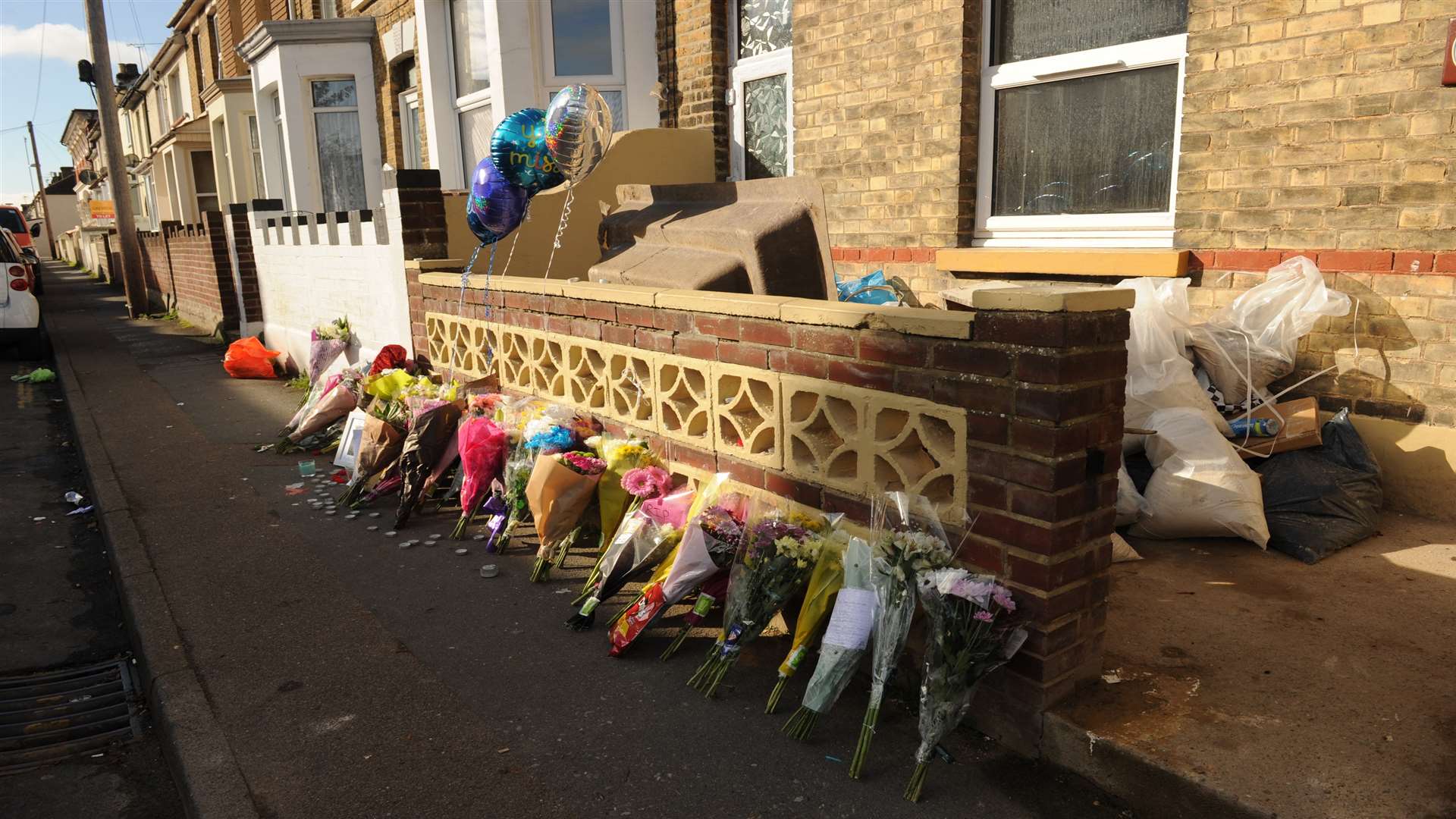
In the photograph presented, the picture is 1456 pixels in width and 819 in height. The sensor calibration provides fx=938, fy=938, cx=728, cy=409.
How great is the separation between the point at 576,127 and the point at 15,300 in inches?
433

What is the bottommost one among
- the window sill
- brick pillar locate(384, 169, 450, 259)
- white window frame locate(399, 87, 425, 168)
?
the window sill

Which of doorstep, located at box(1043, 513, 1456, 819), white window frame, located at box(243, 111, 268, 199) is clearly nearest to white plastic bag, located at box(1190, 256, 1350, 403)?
doorstep, located at box(1043, 513, 1456, 819)

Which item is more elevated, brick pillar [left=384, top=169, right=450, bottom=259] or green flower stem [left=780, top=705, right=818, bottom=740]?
brick pillar [left=384, top=169, right=450, bottom=259]

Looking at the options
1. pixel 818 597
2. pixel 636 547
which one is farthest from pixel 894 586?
pixel 636 547

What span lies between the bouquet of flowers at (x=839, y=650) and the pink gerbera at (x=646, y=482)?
4.60ft

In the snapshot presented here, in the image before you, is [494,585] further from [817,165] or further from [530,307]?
[817,165]

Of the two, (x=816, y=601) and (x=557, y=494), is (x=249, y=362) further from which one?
(x=816, y=601)

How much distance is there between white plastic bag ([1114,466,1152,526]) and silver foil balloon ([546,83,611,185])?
3.66 m

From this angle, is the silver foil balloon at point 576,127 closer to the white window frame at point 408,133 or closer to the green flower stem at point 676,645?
the green flower stem at point 676,645

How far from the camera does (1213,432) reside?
4.19 metres

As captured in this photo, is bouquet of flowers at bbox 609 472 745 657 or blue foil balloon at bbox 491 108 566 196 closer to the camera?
bouquet of flowers at bbox 609 472 745 657

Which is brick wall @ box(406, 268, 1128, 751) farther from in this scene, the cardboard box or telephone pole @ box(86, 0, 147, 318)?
telephone pole @ box(86, 0, 147, 318)

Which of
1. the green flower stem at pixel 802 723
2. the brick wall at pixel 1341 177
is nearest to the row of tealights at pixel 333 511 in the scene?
the green flower stem at pixel 802 723

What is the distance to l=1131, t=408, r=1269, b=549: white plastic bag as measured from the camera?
4012mm
